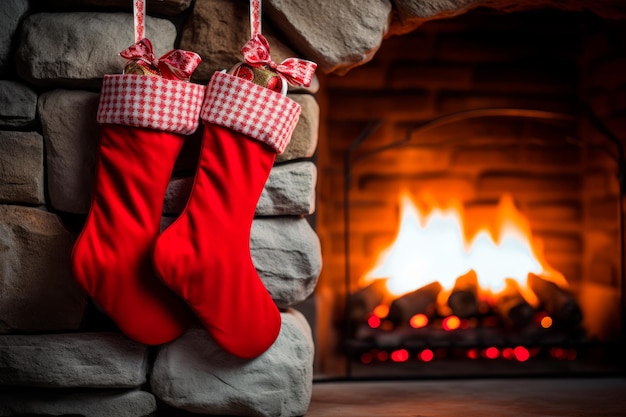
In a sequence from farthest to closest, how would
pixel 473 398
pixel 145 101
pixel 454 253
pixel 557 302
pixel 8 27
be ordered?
pixel 454 253 → pixel 557 302 → pixel 473 398 → pixel 8 27 → pixel 145 101

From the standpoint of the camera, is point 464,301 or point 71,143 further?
point 464,301

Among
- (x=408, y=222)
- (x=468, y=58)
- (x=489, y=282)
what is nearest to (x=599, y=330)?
(x=489, y=282)

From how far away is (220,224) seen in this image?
4.60 ft

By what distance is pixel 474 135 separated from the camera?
2.27 metres

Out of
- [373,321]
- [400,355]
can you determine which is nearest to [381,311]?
[373,321]

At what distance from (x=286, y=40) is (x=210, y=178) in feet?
1.24

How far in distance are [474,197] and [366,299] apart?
0.53 meters

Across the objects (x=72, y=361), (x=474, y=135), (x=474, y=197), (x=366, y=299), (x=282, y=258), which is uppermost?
(x=474, y=135)

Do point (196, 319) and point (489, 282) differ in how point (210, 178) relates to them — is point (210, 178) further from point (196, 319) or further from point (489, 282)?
point (489, 282)

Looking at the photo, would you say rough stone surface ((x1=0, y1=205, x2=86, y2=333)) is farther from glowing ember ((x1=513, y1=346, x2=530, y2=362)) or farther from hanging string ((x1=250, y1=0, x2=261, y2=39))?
glowing ember ((x1=513, y1=346, x2=530, y2=362))

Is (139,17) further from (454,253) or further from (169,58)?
(454,253)

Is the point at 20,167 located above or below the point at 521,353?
above

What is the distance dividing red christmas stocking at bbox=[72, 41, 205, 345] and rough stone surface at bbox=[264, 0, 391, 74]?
250mm

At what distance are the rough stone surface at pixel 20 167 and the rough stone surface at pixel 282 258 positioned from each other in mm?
504
